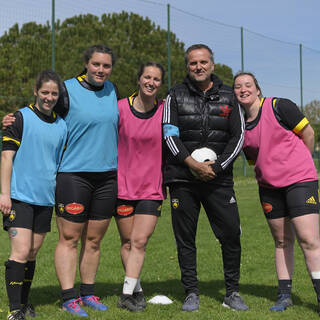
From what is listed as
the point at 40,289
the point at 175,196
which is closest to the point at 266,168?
the point at 175,196

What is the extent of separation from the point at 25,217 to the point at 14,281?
1.74 ft

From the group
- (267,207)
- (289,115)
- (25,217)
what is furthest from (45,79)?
(267,207)

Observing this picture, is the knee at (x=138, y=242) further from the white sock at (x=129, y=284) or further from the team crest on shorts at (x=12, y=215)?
the team crest on shorts at (x=12, y=215)

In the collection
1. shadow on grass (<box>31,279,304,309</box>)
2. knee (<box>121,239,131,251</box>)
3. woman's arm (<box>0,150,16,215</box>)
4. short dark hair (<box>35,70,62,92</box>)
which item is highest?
short dark hair (<box>35,70,62,92</box>)

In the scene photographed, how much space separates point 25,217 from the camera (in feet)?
13.1

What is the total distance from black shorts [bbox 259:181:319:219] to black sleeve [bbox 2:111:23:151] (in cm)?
221

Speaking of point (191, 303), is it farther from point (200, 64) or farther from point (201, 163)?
point (200, 64)

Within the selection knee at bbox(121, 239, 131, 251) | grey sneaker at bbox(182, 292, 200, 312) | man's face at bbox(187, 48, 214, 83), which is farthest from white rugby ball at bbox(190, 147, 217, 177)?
grey sneaker at bbox(182, 292, 200, 312)

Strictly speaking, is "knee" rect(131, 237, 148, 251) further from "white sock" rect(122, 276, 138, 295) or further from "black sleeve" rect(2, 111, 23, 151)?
"black sleeve" rect(2, 111, 23, 151)

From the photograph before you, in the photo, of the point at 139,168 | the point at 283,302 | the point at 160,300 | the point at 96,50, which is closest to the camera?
the point at 96,50

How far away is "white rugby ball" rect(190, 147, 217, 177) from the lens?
438cm

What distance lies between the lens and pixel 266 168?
14.4ft

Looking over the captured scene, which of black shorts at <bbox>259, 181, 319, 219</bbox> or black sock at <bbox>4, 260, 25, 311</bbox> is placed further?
black shorts at <bbox>259, 181, 319, 219</bbox>

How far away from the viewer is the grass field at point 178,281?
4.42 metres
